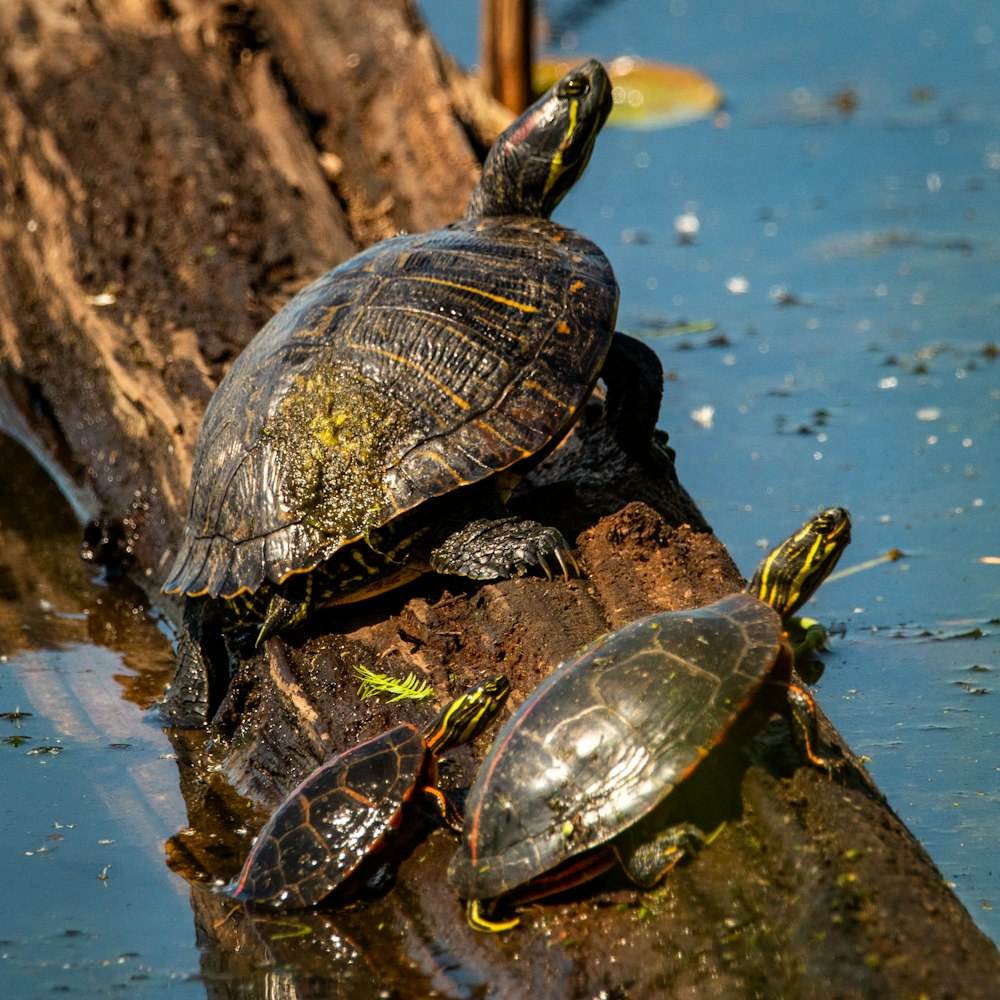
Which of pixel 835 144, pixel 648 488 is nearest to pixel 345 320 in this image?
pixel 648 488

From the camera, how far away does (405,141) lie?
8.02m

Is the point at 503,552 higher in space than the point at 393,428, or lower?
lower

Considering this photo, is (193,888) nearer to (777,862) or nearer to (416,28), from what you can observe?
(777,862)

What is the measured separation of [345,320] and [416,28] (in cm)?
427

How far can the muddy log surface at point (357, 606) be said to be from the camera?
10.3 feet

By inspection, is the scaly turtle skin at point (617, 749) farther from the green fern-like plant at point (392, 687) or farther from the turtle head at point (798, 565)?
the green fern-like plant at point (392, 687)

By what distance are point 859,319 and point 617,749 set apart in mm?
5890

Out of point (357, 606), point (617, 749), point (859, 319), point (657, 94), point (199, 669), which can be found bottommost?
point (859, 319)

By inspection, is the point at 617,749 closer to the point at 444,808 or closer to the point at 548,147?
the point at 444,808

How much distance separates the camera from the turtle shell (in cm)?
445

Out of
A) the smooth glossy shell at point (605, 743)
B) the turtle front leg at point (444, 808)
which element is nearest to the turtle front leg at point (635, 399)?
the smooth glossy shell at point (605, 743)

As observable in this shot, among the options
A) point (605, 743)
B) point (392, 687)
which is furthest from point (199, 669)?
point (605, 743)

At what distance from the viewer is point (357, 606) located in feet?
15.5

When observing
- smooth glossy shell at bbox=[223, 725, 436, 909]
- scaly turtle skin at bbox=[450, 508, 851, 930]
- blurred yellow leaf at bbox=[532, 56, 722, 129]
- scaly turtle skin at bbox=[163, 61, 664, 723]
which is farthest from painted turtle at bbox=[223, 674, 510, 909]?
blurred yellow leaf at bbox=[532, 56, 722, 129]
